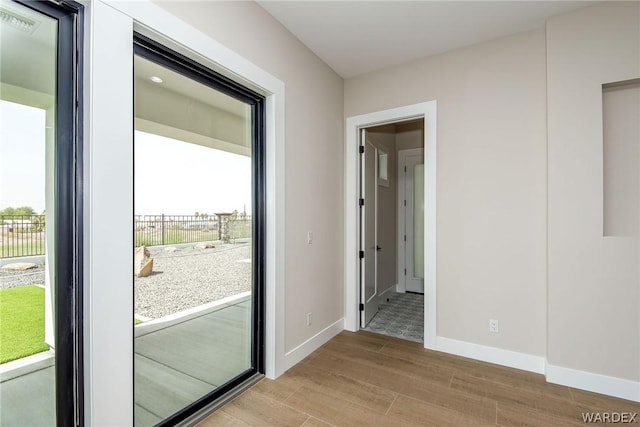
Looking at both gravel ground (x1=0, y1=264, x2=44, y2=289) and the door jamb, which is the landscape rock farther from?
the door jamb

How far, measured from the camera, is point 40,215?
54.5 inches

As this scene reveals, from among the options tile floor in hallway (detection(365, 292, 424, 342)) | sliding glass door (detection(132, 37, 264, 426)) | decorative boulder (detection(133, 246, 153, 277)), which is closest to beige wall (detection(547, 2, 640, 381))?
tile floor in hallway (detection(365, 292, 424, 342))

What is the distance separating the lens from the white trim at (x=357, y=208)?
310cm

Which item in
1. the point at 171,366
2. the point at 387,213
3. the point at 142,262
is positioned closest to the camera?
the point at 142,262

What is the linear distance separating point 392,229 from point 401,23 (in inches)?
124

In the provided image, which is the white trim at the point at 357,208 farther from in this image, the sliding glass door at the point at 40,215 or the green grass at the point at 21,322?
the green grass at the point at 21,322

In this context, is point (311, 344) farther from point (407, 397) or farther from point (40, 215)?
point (40, 215)

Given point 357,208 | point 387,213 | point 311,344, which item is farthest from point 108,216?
point 387,213

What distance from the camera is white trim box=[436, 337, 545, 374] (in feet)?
8.70

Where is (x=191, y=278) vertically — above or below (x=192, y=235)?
below

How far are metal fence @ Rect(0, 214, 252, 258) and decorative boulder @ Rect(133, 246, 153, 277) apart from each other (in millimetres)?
43

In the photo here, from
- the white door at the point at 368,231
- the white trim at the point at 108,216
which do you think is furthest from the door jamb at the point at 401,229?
the white trim at the point at 108,216

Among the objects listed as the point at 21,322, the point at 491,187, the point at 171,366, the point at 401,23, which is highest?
the point at 401,23

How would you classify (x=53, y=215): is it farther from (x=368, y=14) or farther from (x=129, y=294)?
(x=368, y=14)
